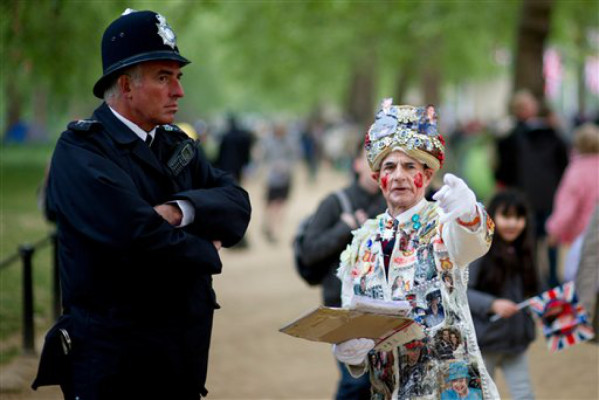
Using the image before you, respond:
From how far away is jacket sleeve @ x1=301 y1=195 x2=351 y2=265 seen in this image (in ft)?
20.6

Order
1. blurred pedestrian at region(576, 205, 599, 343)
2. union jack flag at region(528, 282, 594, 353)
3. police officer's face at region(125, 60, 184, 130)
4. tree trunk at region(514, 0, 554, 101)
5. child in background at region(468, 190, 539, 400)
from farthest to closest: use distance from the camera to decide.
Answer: tree trunk at region(514, 0, 554, 101) < blurred pedestrian at region(576, 205, 599, 343) < union jack flag at region(528, 282, 594, 353) < child in background at region(468, 190, 539, 400) < police officer's face at region(125, 60, 184, 130)

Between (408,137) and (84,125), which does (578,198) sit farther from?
(84,125)

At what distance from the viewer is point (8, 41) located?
9102 millimetres

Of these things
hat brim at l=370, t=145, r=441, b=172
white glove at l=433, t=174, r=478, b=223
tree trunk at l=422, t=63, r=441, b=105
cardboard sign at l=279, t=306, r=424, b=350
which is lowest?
cardboard sign at l=279, t=306, r=424, b=350

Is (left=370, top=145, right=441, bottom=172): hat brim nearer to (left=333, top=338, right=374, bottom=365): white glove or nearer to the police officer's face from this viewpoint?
(left=333, top=338, right=374, bottom=365): white glove

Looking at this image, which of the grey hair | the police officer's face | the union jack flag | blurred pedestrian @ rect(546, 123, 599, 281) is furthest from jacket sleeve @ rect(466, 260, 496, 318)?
blurred pedestrian @ rect(546, 123, 599, 281)

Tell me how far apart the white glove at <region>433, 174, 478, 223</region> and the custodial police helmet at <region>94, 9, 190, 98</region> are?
1132mm

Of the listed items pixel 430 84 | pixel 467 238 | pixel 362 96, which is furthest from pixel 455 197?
pixel 362 96

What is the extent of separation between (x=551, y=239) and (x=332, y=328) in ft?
23.5

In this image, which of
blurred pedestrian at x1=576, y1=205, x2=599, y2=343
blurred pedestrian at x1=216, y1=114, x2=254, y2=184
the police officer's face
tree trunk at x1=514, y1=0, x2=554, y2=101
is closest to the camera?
the police officer's face

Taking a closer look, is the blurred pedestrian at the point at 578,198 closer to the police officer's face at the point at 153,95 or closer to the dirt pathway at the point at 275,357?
the dirt pathway at the point at 275,357

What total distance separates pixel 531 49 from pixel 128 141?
12.5m

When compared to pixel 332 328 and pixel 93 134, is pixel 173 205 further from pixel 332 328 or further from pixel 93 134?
pixel 332 328

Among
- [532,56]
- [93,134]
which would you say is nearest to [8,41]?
[93,134]
